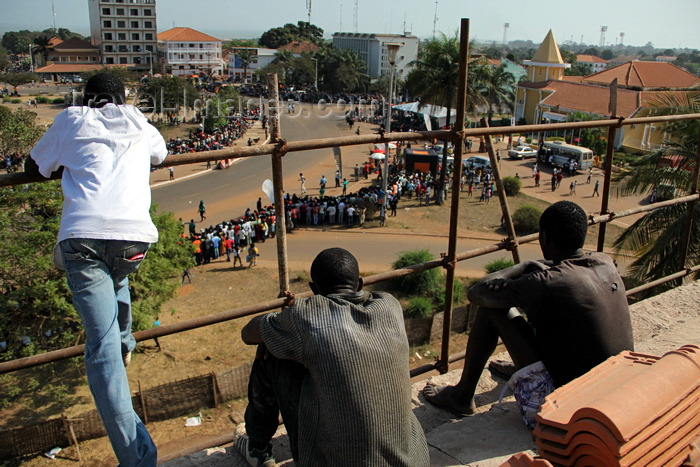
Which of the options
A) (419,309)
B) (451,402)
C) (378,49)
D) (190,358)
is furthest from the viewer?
(378,49)

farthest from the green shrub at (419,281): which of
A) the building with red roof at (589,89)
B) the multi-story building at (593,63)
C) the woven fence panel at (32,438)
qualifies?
the multi-story building at (593,63)

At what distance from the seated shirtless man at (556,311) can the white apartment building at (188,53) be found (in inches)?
3433

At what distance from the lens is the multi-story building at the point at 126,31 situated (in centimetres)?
8031

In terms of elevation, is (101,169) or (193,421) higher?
(101,169)

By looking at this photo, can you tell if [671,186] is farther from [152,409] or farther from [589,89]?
[589,89]

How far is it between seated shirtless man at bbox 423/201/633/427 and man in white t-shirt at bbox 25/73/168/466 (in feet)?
5.47

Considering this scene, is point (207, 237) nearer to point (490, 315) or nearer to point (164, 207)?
point (164, 207)

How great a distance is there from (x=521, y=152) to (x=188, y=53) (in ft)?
209

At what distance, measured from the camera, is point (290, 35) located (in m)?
112

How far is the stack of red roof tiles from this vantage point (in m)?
2.14

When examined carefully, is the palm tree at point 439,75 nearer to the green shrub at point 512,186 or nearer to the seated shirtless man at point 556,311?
the green shrub at point 512,186

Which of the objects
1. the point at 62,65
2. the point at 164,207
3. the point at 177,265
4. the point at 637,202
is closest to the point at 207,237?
the point at 177,265

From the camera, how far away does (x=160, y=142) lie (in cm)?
249

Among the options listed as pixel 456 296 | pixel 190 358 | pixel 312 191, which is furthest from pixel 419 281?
pixel 312 191
